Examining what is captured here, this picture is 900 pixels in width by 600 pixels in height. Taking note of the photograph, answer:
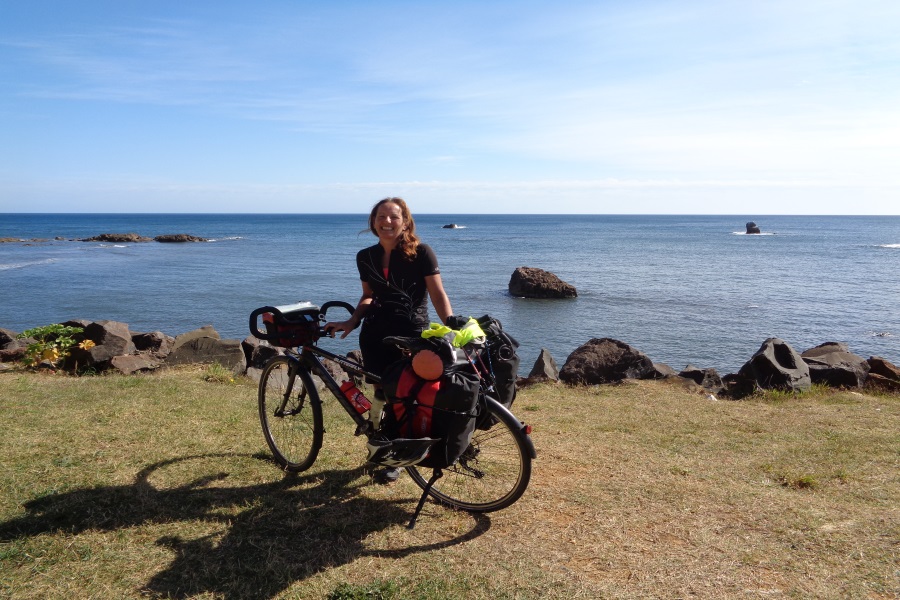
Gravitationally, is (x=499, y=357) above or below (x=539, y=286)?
above

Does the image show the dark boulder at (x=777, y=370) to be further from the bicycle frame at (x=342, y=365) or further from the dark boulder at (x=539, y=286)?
the dark boulder at (x=539, y=286)

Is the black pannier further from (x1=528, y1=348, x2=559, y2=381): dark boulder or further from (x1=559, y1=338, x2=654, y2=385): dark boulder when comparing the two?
(x1=559, y1=338, x2=654, y2=385): dark boulder

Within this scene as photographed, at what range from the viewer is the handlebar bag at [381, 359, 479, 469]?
403 cm

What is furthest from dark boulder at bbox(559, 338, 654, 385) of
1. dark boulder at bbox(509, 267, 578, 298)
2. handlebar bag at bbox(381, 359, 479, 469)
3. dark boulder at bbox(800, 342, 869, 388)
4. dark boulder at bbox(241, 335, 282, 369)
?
dark boulder at bbox(509, 267, 578, 298)

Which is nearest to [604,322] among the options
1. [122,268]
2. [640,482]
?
[640,482]

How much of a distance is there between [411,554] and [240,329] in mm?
19225

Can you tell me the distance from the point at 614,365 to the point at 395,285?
Result: 25.0 feet

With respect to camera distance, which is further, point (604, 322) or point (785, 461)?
point (604, 322)

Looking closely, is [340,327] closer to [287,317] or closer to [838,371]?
[287,317]

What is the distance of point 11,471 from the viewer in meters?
5.15

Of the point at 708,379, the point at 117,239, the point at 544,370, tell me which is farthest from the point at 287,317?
the point at 117,239

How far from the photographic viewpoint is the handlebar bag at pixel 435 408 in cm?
403

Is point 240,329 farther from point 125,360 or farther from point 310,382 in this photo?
point 310,382

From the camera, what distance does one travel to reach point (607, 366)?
1159cm
